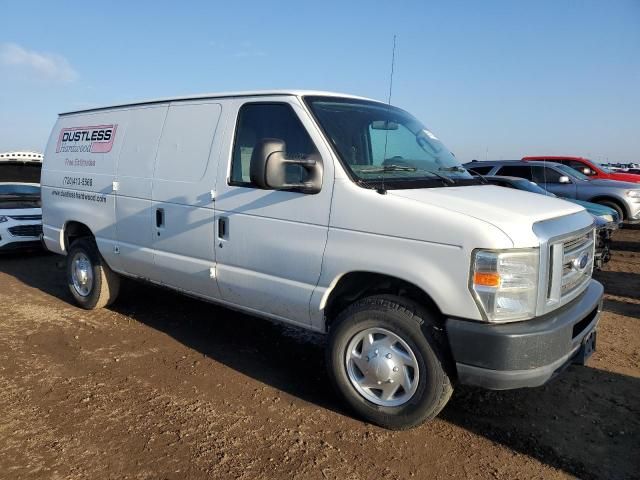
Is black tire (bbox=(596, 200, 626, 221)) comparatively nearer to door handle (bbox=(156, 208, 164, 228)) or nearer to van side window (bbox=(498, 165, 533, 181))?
van side window (bbox=(498, 165, 533, 181))

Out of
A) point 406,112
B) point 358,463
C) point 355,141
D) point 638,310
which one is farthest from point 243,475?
point 638,310

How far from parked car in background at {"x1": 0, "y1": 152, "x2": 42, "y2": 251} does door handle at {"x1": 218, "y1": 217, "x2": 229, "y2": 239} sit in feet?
22.0

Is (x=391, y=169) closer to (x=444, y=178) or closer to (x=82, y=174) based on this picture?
(x=444, y=178)

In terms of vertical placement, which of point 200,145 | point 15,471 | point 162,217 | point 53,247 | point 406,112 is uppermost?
point 406,112

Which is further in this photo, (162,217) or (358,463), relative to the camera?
(162,217)

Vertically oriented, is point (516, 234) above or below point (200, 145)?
below

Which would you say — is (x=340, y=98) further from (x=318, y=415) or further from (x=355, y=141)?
(x=318, y=415)

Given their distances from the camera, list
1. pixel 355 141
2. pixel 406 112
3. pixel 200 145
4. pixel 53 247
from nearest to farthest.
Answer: pixel 355 141 → pixel 200 145 → pixel 406 112 → pixel 53 247

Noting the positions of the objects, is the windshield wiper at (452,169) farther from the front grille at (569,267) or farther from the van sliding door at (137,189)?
the van sliding door at (137,189)

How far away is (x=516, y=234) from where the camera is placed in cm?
286

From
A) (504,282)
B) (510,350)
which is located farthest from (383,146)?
(510,350)

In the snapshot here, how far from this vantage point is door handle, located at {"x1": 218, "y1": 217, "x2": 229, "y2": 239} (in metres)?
4.04

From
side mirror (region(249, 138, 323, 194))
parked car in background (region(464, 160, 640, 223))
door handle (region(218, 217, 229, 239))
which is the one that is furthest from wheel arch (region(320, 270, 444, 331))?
parked car in background (region(464, 160, 640, 223))

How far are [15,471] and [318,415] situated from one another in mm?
1796
